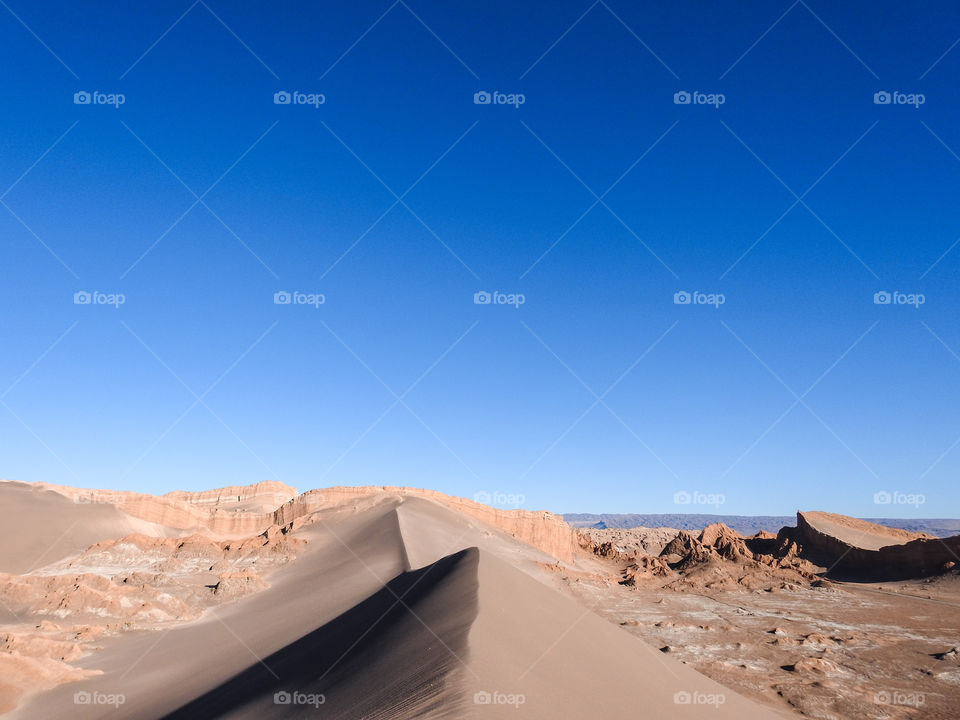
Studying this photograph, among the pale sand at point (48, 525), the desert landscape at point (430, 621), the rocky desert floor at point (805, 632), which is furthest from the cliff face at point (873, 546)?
the pale sand at point (48, 525)

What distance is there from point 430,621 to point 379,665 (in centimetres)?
166

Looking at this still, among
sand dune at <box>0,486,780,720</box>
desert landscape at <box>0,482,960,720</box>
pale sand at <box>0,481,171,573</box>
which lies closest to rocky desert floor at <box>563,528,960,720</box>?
desert landscape at <box>0,482,960,720</box>

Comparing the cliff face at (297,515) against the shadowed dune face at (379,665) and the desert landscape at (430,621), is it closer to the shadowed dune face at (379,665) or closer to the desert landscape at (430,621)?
the desert landscape at (430,621)

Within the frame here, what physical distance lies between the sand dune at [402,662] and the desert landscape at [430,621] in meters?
0.07

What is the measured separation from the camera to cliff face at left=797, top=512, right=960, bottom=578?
34344 millimetres

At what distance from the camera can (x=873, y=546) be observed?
45.7 metres

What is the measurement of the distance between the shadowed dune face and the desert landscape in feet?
0.20

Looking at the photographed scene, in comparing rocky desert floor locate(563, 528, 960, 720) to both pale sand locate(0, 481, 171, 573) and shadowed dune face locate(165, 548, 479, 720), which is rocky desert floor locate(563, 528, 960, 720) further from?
pale sand locate(0, 481, 171, 573)

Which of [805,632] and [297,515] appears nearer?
[805,632]

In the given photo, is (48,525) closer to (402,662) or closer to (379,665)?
(379,665)

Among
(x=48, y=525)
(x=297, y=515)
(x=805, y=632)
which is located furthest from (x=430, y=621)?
(x=48, y=525)

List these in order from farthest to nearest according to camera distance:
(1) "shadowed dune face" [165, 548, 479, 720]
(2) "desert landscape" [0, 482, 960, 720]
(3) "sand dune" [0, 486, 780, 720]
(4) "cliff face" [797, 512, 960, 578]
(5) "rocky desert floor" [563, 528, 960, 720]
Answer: (4) "cliff face" [797, 512, 960, 578], (5) "rocky desert floor" [563, 528, 960, 720], (2) "desert landscape" [0, 482, 960, 720], (3) "sand dune" [0, 486, 780, 720], (1) "shadowed dune face" [165, 548, 479, 720]

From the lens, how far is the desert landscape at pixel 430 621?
30.2ft

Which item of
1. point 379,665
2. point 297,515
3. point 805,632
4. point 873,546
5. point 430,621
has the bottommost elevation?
point 805,632
